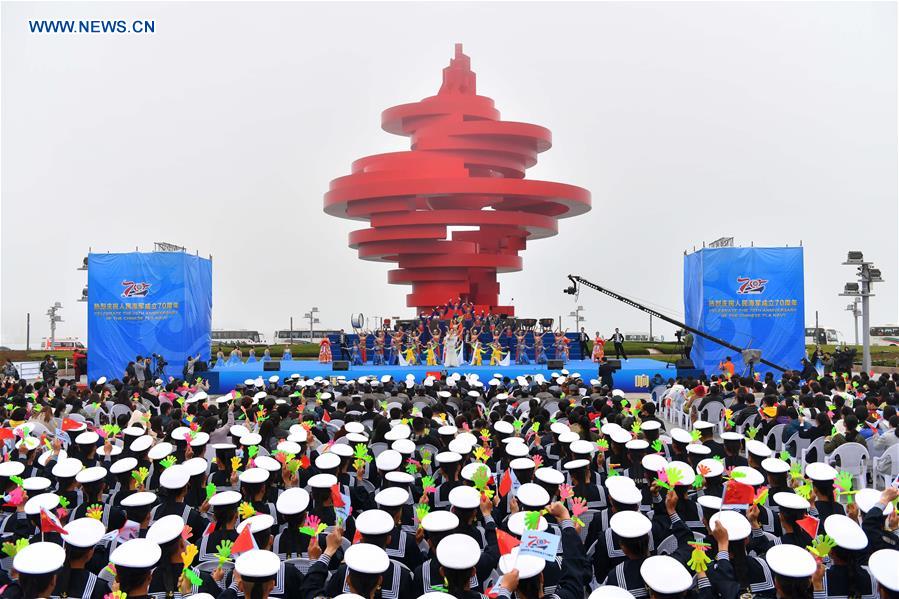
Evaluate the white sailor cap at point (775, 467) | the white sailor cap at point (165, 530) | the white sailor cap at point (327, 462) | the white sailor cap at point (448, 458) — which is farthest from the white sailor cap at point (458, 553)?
the white sailor cap at point (775, 467)

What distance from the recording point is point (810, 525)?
3955 millimetres

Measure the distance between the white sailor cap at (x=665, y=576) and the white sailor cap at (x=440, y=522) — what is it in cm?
114

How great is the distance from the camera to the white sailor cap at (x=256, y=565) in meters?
3.30

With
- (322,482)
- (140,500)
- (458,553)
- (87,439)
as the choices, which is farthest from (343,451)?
(87,439)

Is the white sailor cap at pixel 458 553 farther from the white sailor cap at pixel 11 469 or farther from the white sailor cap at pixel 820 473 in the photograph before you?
the white sailor cap at pixel 11 469

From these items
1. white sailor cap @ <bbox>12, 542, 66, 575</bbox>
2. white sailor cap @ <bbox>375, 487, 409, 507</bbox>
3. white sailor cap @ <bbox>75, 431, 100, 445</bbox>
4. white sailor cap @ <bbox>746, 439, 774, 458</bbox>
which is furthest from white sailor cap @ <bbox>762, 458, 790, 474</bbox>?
white sailor cap @ <bbox>75, 431, 100, 445</bbox>

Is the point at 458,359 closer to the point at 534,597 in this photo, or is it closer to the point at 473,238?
the point at 473,238

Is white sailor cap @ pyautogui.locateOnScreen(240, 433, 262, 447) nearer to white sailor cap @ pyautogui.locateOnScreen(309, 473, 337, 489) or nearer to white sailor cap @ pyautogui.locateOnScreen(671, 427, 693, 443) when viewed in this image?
white sailor cap @ pyautogui.locateOnScreen(309, 473, 337, 489)

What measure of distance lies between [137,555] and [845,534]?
3662 millimetres

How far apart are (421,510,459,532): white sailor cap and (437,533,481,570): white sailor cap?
0.32 meters

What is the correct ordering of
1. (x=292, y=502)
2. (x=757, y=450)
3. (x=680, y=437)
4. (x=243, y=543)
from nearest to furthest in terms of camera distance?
1. (x=243, y=543)
2. (x=292, y=502)
3. (x=757, y=450)
4. (x=680, y=437)

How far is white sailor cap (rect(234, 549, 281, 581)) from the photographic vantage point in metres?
3.30

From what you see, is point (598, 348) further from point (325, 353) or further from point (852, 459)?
point (852, 459)

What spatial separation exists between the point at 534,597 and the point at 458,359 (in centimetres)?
2223
